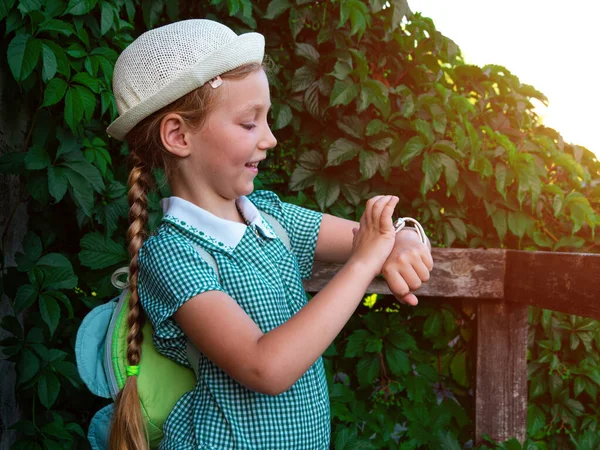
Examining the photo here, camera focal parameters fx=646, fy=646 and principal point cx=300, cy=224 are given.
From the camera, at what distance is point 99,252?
194 centimetres

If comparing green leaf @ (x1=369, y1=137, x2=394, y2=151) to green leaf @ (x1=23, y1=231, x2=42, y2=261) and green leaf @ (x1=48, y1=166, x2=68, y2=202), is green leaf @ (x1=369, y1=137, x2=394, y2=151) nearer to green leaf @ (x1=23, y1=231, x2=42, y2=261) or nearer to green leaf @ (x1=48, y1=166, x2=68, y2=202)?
green leaf @ (x1=48, y1=166, x2=68, y2=202)

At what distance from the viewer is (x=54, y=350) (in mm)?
1867

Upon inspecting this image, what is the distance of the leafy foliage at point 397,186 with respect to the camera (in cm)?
208

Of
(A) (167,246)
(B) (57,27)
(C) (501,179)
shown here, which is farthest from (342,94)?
(A) (167,246)

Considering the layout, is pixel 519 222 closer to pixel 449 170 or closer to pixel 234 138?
pixel 449 170

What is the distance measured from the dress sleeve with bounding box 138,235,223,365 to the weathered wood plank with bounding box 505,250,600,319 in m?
1.04

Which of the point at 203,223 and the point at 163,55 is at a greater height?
the point at 163,55

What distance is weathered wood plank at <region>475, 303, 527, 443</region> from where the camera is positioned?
2.26 metres

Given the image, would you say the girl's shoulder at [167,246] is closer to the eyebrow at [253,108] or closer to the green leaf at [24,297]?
the eyebrow at [253,108]

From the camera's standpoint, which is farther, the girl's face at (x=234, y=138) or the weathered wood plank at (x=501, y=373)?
the weathered wood plank at (x=501, y=373)

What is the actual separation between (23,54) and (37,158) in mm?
282

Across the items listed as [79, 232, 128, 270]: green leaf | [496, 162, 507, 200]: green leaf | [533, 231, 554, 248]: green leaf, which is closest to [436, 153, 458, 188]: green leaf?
[496, 162, 507, 200]: green leaf

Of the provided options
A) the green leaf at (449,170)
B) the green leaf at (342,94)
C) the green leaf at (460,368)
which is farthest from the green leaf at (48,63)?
the green leaf at (460,368)

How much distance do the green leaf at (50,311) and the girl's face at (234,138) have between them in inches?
28.0
